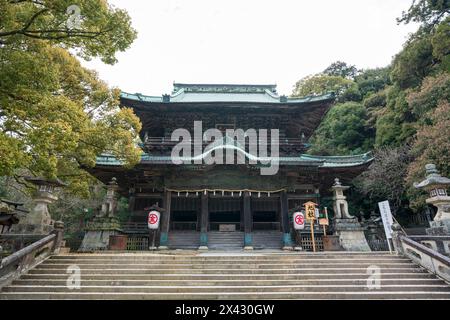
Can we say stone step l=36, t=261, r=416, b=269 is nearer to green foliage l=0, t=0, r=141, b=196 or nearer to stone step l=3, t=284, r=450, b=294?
stone step l=3, t=284, r=450, b=294

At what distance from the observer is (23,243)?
907 centimetres

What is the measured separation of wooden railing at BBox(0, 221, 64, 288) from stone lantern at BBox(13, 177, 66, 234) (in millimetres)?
1086

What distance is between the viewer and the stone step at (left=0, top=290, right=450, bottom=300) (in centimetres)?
662

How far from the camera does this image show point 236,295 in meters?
6.72

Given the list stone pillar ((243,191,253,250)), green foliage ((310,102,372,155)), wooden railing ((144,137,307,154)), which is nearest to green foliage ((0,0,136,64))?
wooden railing ((144,137,307,154))

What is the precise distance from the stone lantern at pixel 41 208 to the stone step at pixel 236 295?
3.96 metres

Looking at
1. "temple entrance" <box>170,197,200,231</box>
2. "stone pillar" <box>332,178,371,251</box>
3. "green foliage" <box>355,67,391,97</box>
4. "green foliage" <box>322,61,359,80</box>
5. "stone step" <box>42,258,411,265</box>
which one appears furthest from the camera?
"green foliage" <box>322,61,359,80</box>

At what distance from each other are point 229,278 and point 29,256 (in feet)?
20.0

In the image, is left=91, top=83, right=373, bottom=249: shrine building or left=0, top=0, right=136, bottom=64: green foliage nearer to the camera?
left=0, top=0, right=136, bottom=64: green foliage

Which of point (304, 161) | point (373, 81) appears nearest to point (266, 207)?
point (304, 161)

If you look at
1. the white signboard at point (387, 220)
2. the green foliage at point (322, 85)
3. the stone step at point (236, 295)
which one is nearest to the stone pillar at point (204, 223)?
the stone step at point (236, 295)

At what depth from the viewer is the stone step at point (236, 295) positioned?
6.62 meters

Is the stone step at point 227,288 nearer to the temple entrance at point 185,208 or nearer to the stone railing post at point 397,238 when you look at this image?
the stone railing post at point 397,238

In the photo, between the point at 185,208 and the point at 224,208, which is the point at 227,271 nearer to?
the point at 185,208
